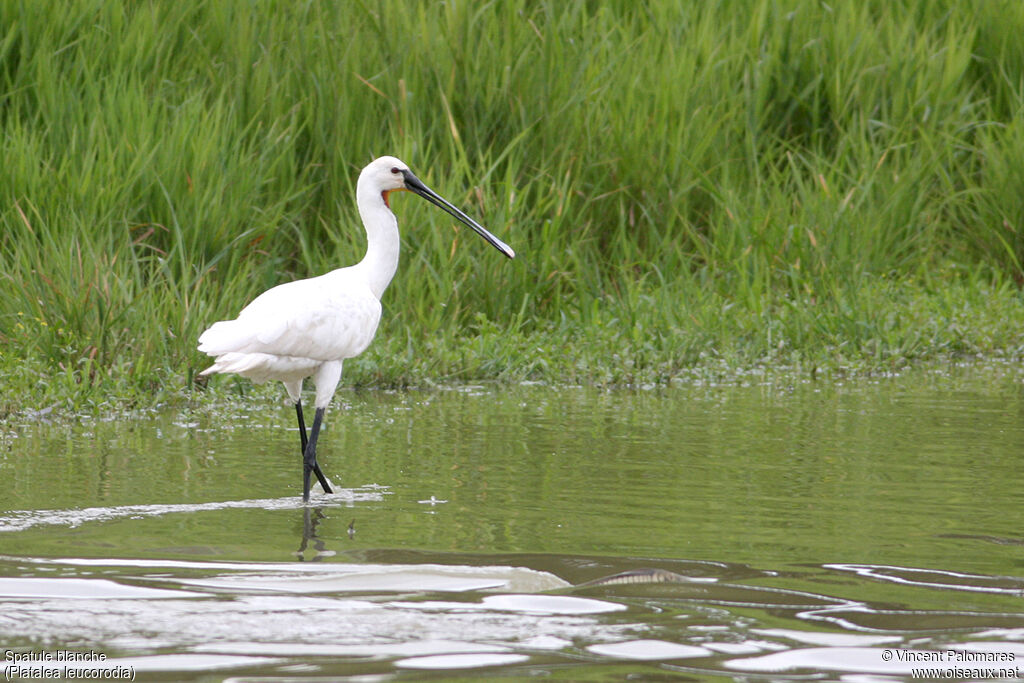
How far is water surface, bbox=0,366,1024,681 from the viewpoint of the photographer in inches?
146

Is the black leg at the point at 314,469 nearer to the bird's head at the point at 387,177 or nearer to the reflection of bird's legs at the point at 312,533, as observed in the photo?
the reflection of bird's legs at the point at 312,533

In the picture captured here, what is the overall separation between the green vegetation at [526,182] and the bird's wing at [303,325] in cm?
146

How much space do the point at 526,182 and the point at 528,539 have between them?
5.66 metres

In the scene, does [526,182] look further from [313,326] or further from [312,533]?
[312,533]

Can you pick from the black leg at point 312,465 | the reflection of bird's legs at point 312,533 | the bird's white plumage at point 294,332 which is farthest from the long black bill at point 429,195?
the reflection of bird's legs at point 312,533

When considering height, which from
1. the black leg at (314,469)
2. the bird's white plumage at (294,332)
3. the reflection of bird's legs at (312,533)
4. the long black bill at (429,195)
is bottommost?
the reflection of bird's legs at (312,533)

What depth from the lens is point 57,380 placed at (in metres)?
7.51

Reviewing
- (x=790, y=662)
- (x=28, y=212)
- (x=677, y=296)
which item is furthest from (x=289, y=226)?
(x=790, y=662)

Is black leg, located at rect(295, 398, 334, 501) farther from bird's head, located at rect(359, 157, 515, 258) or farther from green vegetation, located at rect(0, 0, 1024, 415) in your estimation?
green vegetation, located at rect(0, 0, 1024, 415)

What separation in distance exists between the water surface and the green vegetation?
92 centimetres

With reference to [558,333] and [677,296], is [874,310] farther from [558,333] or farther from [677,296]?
[558,333]

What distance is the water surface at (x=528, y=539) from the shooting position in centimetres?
371

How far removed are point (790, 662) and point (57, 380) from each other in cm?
479

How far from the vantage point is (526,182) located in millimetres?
10445
